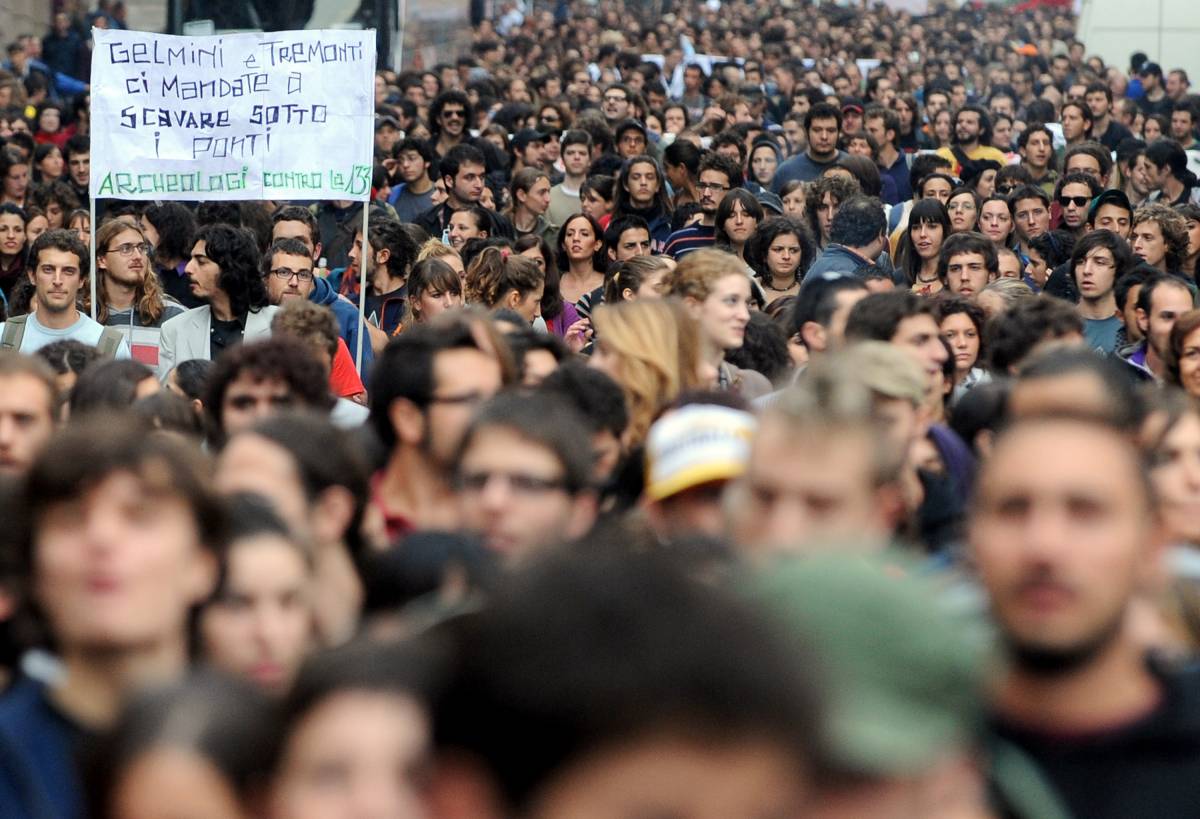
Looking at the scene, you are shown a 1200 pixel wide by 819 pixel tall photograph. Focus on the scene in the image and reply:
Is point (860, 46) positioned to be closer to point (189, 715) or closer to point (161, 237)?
point (161, 237)

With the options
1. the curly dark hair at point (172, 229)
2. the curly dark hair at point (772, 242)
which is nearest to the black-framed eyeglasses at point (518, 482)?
the curly dark hair at point (772, 242)

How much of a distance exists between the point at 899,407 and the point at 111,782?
303cm

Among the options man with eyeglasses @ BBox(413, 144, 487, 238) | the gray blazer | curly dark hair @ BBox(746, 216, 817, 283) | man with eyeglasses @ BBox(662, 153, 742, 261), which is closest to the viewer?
the gray blazer

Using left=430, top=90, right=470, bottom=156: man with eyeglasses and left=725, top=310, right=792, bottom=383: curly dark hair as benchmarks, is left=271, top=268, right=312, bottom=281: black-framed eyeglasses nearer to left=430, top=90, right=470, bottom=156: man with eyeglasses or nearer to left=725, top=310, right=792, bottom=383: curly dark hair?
left=725, top=310, right=792, bottom=383: curly dark hair

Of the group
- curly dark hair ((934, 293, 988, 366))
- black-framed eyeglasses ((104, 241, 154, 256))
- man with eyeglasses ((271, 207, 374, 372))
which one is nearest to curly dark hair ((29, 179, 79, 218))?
man with eyeglasses ((271, 207, 374, 372))

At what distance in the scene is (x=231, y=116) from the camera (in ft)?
35.2

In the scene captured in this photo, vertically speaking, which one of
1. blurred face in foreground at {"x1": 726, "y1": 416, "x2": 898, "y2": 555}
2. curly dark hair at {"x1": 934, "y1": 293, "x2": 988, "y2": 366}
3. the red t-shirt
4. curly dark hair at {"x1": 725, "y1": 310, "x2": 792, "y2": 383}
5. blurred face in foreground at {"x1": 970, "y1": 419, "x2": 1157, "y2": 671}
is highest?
blurred face in foreground at {"x1": 970, "y1": 419, "x2": 1157, "y2": 671}

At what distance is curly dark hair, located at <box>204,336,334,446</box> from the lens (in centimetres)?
582

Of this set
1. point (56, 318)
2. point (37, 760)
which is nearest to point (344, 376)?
point (56, 318)

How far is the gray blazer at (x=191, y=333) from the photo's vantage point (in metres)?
10.1

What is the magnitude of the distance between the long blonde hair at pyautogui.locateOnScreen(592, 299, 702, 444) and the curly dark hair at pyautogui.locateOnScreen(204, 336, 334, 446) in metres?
0.86

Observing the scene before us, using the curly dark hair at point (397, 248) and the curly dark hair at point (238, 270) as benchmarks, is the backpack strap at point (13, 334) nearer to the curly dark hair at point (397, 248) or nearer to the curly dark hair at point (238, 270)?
the curly dark hair at point (238, 270)

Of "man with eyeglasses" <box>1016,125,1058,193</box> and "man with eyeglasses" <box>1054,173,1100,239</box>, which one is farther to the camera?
"man with eyeglasses" <box>1016,125,1058,193</box>

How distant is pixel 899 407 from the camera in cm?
534
